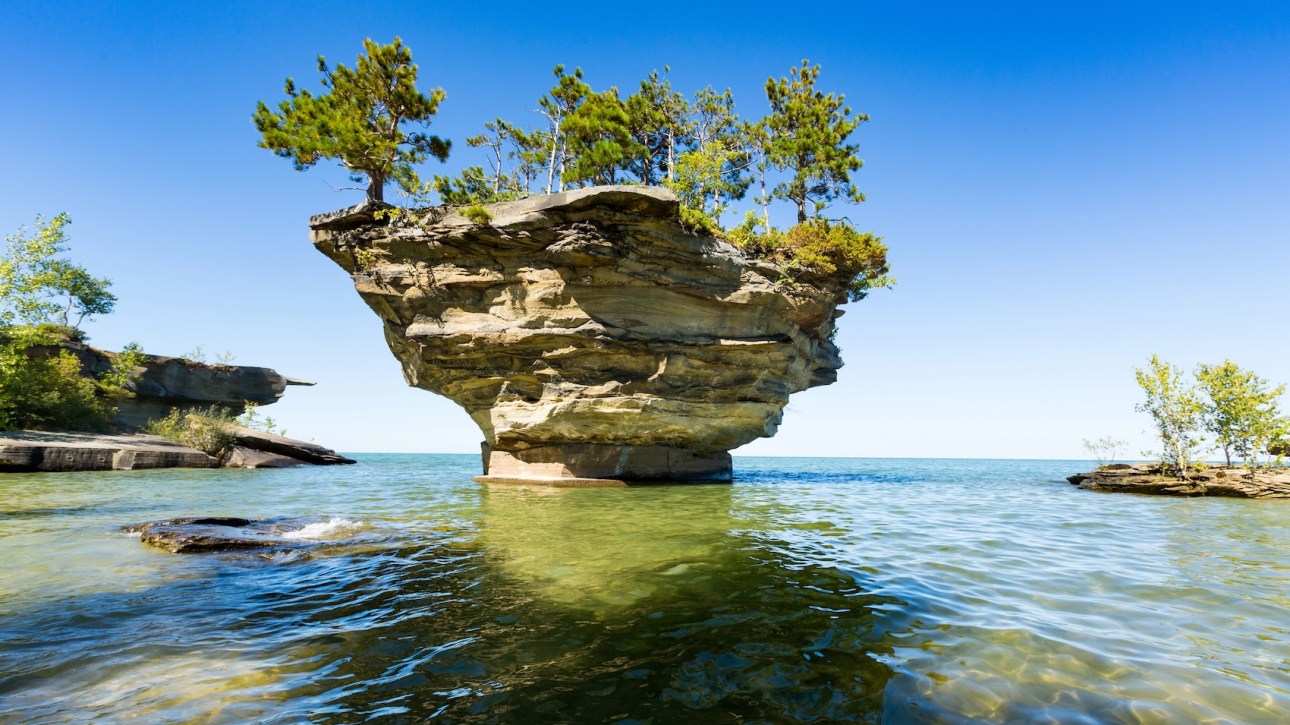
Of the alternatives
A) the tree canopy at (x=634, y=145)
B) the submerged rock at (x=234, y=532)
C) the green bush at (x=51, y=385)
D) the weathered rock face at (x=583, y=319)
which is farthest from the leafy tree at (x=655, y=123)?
the green bush at (x=51, y=385)

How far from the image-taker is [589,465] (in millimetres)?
21156

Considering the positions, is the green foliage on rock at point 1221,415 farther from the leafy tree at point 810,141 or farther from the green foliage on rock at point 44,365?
the green foliage on rock at point 44,365

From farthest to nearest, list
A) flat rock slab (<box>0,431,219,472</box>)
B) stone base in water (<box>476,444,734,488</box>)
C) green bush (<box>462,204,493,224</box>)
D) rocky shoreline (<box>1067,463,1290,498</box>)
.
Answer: flat rock slab (<box>0,431,219,472</box>) < stone base in water (<box>476,444,734,488</box>) < rocky shoreline (<box>1067,463,1290,498</box>) < green bush (<box>462,204,493,224</box>)

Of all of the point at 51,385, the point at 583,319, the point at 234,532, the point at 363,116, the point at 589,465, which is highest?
the point at 363,116

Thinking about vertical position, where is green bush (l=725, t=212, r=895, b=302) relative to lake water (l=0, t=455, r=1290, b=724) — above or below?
above

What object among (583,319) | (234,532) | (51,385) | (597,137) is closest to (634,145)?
(597,137)

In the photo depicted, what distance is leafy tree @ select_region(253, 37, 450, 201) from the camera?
19312 millimetres

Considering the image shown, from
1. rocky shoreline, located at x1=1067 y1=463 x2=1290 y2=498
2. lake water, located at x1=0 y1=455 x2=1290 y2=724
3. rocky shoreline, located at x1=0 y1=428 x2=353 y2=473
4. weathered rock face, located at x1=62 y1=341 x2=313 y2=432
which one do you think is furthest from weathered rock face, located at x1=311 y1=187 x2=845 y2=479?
weathered rock face, located at x1=62 y1=341 x2=313 y2=432

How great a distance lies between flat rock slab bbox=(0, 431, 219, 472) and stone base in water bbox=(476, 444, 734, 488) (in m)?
17.5

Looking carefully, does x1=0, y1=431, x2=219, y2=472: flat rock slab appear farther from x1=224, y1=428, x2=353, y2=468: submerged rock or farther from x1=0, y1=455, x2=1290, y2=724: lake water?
x1=0, y1=455, x2=1290, y2=724: lake water

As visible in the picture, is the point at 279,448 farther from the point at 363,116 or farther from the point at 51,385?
the point at 363,116

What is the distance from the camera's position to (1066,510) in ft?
46.0

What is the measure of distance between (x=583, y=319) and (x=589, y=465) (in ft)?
20.0

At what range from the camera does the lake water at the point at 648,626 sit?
326cm
